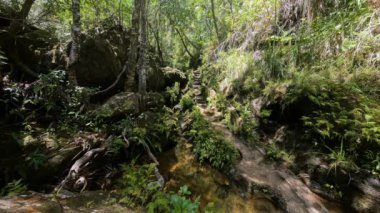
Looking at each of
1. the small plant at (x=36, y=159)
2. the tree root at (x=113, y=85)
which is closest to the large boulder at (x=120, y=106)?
the tree root at (x=113, y=85)

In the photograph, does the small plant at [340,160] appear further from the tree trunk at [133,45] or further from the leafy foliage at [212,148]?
the tree trunk at [133,45]

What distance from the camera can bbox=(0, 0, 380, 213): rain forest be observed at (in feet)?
12.9

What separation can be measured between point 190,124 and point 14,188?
4.06 metres

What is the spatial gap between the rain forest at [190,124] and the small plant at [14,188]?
21 mm

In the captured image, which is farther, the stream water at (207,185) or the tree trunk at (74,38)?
the tree trunk at (74,38)

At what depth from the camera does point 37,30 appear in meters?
6.05

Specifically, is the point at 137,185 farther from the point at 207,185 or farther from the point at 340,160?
the point at 340,160

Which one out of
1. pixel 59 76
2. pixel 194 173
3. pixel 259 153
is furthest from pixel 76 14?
pixel 259 153

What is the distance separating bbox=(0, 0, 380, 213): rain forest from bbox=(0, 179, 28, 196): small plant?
0.02 meters

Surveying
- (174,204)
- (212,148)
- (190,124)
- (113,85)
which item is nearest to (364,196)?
(212,148)

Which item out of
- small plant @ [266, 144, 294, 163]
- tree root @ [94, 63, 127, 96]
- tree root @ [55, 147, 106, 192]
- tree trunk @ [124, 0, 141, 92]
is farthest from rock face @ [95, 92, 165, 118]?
small plant @ [266, 144, 294, 163]

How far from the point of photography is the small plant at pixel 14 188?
11.1 feet

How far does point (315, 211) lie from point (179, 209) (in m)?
2.73

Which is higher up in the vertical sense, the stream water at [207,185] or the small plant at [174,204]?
the small plant at [174,204]
